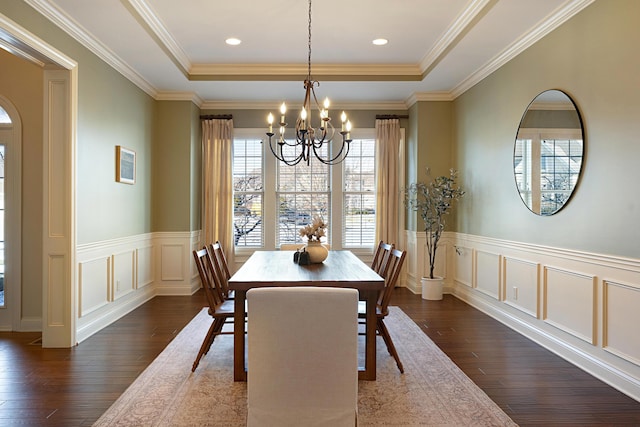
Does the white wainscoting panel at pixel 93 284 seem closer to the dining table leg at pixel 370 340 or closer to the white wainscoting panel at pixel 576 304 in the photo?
the dining table leg at pixel 370 340

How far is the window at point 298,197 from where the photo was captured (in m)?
6.64

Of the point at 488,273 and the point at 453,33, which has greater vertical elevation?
the point at 453,33

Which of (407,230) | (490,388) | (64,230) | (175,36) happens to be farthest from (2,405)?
(407,230)

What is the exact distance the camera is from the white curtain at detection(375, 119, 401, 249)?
642 centimetres

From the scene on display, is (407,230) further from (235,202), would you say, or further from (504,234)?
(235,202)

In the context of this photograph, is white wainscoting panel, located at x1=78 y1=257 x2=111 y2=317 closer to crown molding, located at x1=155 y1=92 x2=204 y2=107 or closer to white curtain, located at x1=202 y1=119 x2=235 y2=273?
white curtain, located at x1=202 y1=119 x2=235 y2=273

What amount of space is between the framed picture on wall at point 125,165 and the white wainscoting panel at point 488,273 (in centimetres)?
427

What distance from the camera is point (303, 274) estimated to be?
9.87ft

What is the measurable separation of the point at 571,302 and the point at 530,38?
2406 millimetres

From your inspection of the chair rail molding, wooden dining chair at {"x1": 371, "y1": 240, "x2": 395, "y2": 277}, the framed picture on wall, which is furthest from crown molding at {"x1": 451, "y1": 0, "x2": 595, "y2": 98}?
the chair rail molding

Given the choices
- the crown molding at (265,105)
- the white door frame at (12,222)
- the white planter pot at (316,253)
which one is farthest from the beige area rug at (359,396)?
the crown molding at (265,105)

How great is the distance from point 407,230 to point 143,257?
3765 mm

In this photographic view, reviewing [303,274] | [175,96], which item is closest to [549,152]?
[303,274]

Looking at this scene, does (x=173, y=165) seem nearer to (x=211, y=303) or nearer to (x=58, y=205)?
(x=58, y=205)
